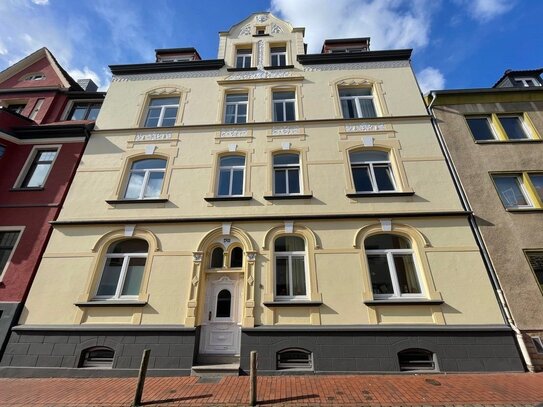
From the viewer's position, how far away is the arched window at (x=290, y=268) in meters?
8.04

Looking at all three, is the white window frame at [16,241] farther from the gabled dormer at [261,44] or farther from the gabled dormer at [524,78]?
the gabled dormer at [524,78]

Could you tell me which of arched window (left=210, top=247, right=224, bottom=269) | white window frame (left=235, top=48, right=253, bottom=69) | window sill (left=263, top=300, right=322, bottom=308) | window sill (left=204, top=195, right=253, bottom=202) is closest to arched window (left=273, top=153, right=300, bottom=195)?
window sill (left=204, top=195, right=253, bottom=202)

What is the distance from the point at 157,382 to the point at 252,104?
1063 cm

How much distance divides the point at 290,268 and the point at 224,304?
241 cm

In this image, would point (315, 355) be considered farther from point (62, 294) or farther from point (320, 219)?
point (62, 294)

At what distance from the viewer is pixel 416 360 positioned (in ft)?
23.3

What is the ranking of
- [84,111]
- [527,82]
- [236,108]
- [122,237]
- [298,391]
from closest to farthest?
[298,391]
[122,237]
[236,108]
[527,82]
[84,111]

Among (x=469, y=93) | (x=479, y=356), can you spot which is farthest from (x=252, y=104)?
(x=479, y=356)

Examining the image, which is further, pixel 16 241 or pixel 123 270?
pixel 16 241

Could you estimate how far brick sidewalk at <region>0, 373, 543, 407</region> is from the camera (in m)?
5.34

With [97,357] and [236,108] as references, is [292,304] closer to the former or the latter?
[97,357]

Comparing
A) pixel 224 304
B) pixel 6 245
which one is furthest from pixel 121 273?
pixel 6 245

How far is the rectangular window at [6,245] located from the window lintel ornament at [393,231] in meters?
11.8

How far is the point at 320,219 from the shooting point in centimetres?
875
